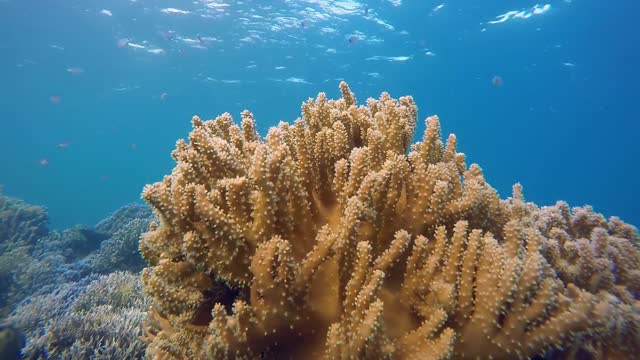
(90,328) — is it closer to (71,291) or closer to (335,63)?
(71,291)

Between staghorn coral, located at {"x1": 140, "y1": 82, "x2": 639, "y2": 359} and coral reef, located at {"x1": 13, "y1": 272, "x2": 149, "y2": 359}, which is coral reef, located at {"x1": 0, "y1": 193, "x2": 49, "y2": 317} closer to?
coral reef, located at {"x1": 13, "y1": 272, "x2": 149, "y2": 359}

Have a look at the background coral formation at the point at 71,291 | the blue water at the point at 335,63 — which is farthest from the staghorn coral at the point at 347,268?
the blue water at the point at 335,63

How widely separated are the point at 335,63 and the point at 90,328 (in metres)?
34.6

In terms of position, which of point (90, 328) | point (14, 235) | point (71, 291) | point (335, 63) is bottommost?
point (14, 235)

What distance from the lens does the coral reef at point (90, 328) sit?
5484 millimetres

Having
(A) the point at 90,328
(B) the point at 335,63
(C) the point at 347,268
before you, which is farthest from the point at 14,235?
(B) the point at 335,63

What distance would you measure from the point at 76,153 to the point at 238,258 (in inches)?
5224

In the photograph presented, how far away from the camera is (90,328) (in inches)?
228

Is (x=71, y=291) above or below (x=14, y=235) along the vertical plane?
above

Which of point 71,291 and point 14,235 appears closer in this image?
point 71,291

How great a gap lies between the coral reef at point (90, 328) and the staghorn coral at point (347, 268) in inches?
152

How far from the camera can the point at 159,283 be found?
2.21 meters

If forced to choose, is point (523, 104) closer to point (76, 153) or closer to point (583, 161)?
point (583, 161)

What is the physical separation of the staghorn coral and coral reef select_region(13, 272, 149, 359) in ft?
12.7
